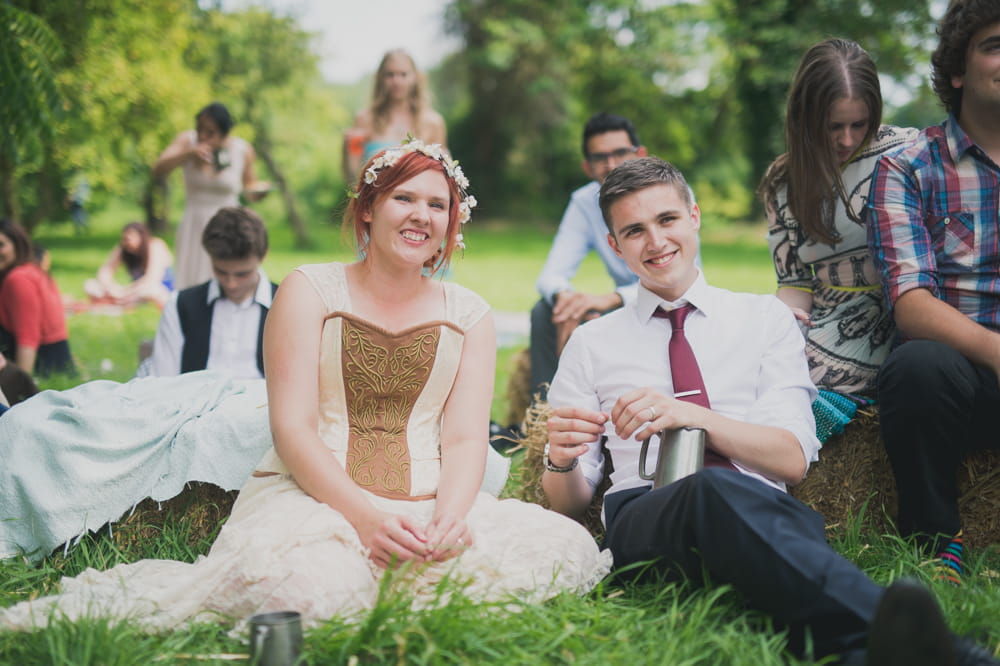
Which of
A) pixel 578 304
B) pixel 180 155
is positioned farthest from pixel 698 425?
pixel 180 155

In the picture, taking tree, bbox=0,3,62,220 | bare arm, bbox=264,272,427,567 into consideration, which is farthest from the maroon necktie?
tree, bbox=0,3,62,220

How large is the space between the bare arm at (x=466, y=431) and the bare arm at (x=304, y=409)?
233 millimetres

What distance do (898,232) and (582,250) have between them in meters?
2.79

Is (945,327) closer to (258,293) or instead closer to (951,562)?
(951,562)

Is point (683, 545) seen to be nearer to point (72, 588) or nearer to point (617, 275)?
point (72, 588)

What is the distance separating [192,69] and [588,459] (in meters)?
24.1

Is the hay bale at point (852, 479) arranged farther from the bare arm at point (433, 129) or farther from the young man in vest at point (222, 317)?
the bare arm at point (433, 129)

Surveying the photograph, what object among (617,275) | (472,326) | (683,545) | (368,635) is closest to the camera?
(368,635)

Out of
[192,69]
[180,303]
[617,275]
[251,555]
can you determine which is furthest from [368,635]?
[192,69]

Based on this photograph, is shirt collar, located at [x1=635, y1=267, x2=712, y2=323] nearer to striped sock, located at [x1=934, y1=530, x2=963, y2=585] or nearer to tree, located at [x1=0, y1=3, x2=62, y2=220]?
striped sock, located at [x1=934, y1=530, x2=963, y2=585]

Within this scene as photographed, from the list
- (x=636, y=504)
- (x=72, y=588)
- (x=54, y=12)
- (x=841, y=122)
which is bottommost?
(x=72, y=588)

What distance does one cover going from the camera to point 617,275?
5.91 m

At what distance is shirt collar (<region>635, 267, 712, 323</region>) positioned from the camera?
3232 mm

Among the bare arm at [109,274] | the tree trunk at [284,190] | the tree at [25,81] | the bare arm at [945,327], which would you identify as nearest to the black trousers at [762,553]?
the bare arm at [945,327]
